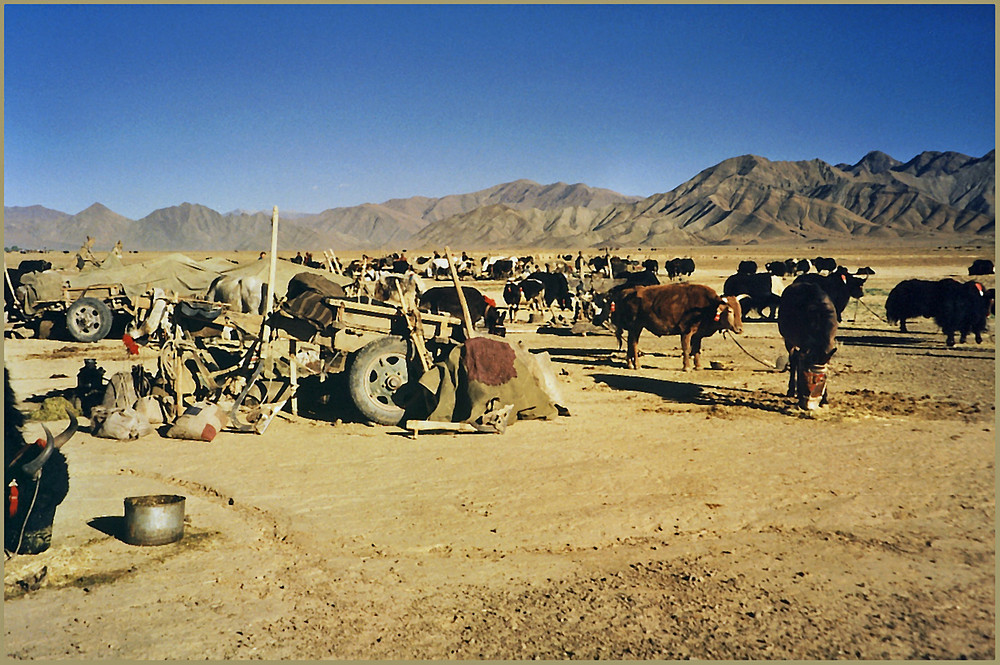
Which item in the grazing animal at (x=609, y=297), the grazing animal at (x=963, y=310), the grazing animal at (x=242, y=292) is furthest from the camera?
the grazing animal at (x=242, y=292)

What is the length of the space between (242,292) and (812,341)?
1592 cm

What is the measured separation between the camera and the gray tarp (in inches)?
829

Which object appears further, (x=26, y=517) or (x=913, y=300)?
(x=913, y=300)

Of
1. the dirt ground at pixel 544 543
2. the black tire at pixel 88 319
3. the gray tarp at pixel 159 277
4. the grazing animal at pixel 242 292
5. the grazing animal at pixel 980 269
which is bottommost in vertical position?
the dirt ground at pixel 544 543

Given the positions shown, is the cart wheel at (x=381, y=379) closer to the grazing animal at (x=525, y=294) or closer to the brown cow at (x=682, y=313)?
the brown cow at (x=682, y=313)

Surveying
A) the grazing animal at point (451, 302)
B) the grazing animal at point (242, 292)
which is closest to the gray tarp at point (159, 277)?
the grazing animal at point (242, 292)

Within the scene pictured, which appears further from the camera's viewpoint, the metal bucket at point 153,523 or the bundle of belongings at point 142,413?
the bundle of belongings at point 142,413

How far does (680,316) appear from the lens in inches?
631

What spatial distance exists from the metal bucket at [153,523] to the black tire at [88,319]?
1592 cm

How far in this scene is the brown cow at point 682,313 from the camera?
15.8 m

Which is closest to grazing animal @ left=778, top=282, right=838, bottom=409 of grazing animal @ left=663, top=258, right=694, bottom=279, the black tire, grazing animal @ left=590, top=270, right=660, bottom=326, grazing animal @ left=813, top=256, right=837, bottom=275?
grazing animal @ left=590, top=270, right=660, bottom=326

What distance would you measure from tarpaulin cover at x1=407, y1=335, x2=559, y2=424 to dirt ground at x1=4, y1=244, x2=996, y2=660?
1.43 ft

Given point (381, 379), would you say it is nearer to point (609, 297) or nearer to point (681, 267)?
point (609, 297)

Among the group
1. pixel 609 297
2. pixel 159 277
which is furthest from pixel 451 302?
pixel 159 277
